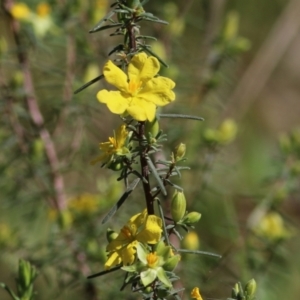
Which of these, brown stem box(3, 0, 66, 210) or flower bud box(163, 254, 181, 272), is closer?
flower bud box(163, 254, 181, 272)

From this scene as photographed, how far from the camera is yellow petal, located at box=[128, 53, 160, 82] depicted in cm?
47

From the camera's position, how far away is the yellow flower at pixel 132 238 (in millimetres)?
458

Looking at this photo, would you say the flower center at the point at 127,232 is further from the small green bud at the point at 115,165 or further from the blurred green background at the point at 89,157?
the blurred green background at the point at 89,157

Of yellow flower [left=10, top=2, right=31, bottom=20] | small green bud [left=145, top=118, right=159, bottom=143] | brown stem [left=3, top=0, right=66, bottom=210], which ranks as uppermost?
small green bud [left=145, top=118, right=159, bottom=143]

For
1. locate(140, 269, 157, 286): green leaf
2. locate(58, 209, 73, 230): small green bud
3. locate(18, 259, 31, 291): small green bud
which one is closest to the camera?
locate(140, 269, 157, 286): green leaf

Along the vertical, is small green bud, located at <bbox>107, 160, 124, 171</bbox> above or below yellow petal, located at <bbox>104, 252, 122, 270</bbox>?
above

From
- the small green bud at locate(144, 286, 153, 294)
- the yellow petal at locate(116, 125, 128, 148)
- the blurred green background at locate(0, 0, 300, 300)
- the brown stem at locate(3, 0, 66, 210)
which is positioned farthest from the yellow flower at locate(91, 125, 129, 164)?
the brown stem at locate(3, 0, 66, 210)

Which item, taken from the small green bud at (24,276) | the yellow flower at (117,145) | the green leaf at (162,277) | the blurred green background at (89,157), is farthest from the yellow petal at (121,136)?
the blurred green background at (89,157)

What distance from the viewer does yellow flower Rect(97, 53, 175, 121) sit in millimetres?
465

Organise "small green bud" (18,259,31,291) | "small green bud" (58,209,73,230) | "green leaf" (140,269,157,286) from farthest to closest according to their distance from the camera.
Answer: "small green bud" (58,209,73,230)
"small green bud" (18,259,31,291)
"green leaf" (140,269,157,286)

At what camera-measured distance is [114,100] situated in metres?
0.48

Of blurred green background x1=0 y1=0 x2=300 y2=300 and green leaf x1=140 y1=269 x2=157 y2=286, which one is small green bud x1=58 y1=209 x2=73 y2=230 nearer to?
blurred green background x1=0 y1=0 x2=300 y2=300

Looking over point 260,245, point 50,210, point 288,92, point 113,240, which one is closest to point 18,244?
point 50,210

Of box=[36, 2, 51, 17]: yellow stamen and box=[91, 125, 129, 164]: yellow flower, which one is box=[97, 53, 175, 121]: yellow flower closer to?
box=[91, 125, 129, 164]: yellow flower
